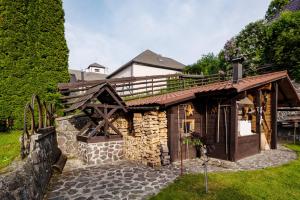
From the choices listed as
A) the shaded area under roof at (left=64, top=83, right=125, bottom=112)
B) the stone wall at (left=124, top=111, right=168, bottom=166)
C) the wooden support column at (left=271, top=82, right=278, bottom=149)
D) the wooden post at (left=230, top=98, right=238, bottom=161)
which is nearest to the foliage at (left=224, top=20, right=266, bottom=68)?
the wooden support column at (left=271, top=82, right=278, bottom=149)

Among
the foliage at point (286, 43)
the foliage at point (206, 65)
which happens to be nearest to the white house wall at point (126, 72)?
the foliage at point (206, 65)

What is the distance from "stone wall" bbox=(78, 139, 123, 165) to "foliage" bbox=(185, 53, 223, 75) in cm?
1938

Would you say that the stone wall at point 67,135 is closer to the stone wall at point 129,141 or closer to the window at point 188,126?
the stone wall at point 129,141

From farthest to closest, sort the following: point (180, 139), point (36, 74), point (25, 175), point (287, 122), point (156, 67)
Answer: point (156, 67) < point (287, 122) < point (36, 74) < point (180, 139) < point (25, 175)

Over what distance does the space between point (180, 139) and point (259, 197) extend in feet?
13.4

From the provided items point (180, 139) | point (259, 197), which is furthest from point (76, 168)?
point (259, 197)

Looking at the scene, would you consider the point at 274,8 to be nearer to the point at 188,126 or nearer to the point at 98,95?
the point at 188,126

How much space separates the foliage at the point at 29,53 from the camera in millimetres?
10500

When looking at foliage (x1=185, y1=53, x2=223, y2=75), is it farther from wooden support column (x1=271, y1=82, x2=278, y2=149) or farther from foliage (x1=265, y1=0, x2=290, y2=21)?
wooden support column (x1=271, y1=82, x2=278, y2=149)

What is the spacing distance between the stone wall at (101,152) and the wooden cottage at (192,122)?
19cm

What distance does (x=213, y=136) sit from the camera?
9570 millimetres

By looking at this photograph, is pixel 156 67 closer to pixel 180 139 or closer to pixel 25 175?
pixel 180 139

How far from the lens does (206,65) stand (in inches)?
1086

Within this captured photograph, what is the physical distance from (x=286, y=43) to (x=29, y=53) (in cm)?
1959
